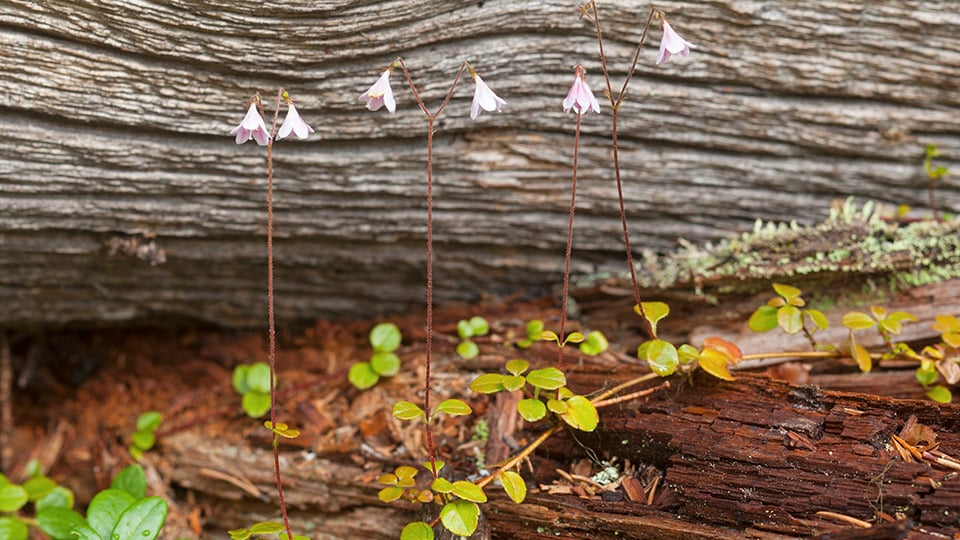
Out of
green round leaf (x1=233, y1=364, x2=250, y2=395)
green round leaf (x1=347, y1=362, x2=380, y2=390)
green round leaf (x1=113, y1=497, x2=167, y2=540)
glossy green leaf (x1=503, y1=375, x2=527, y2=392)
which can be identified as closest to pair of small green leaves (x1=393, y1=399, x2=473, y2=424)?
glossy green leaf (x1=503, y1=375, x2=527, y2=392)

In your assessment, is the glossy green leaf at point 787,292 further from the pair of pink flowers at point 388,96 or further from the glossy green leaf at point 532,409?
the pair of pink flowers at point 388,96

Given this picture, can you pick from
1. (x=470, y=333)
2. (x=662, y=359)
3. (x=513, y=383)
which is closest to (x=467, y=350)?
(x=470, y=333)

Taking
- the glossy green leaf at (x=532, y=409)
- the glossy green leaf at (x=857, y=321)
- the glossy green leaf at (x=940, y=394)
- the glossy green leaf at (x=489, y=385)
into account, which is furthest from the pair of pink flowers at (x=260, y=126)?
the glossy green leaf at (x=940, y=394)

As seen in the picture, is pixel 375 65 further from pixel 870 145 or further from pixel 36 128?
pixel 870 145

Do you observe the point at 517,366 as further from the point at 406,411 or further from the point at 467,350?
the point at 467,350

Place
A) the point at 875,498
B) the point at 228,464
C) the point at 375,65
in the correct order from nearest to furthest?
the point at 875,498
the point at 375,65
the point at 228,464

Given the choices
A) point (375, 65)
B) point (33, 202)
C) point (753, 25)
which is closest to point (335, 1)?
point (375, 65)
